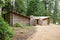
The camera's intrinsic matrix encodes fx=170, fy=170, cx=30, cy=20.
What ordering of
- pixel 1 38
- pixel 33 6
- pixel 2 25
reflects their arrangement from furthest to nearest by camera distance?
1. pixel 33 6
2. pixel 2 25
3. pixel 1 38

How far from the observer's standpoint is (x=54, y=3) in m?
59.6

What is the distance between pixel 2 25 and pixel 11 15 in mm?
20270

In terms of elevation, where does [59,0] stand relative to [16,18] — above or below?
above

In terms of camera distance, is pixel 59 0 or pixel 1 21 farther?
pixel 59 0

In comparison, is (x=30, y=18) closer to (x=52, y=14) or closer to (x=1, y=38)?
(x=1, y=38)

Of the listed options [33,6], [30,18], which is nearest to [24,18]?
[30,18]

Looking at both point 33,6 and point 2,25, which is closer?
point 2,25

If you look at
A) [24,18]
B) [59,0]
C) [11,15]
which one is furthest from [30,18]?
[59,0]

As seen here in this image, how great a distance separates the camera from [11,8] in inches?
1395

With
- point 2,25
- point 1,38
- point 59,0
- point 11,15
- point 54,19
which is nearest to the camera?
point 1,38

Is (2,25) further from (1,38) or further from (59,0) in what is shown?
(59,0)

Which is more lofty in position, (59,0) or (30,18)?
(59,0)

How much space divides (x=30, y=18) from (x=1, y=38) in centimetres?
2256

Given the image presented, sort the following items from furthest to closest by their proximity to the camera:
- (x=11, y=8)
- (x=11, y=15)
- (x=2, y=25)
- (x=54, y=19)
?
(x=54, y=19) < (x=11, y=8) < (x=11, y=15) < (x=2, y=25)
